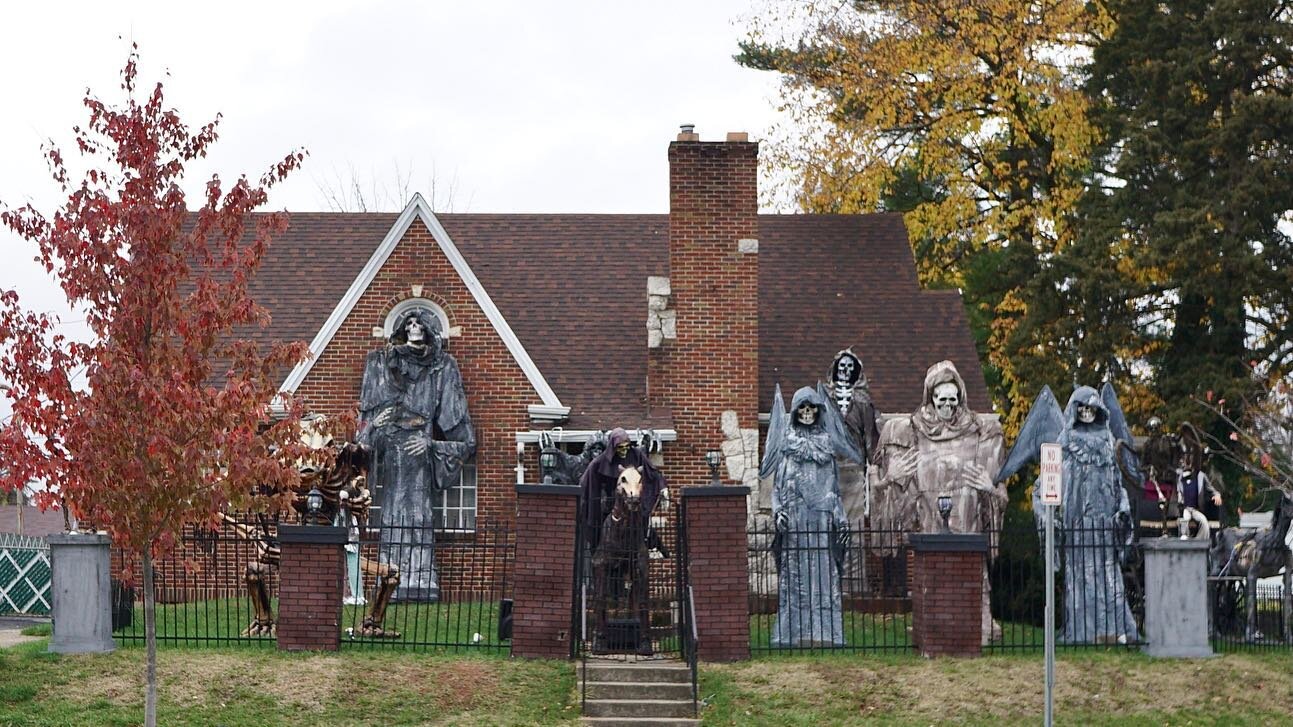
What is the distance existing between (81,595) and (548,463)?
6257mm

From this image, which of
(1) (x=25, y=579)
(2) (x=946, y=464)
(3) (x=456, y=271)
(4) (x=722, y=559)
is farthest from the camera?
(1) (x=25, y=579)

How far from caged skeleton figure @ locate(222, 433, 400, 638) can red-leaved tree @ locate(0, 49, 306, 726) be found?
3.06 m

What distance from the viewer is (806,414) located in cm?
2183

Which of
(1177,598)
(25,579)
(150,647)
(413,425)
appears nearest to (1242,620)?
(1177,598)

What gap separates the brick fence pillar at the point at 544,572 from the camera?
1997cm

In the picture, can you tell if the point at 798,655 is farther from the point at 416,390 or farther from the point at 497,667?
the point at 416,390

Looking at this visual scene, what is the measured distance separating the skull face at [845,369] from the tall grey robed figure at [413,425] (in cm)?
490

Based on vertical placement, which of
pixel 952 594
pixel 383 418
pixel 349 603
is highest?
pixel 383 418

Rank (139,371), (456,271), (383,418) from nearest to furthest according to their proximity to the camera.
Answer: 1. (139,371)
2. (383,418)
3. (456,271)

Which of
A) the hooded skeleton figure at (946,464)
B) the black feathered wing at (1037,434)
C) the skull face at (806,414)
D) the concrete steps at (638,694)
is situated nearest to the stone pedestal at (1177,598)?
the black feathered wing at (1037,434)

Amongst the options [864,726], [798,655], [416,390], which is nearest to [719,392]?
[416,390]

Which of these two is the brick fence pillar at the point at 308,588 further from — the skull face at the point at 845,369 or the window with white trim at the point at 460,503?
the skull face at the point at 845,369

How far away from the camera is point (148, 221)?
52.1ft

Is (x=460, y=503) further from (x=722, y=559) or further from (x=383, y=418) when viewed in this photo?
(x=722, y=559)
